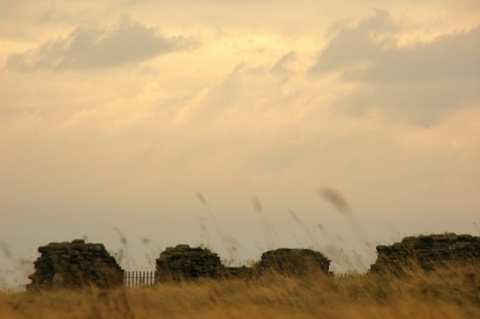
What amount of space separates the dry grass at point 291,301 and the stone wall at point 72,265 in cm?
552

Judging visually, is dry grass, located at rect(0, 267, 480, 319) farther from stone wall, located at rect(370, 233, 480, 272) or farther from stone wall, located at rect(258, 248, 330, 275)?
stone wall, located at rect(258, 248, 330, 275)

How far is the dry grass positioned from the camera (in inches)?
447

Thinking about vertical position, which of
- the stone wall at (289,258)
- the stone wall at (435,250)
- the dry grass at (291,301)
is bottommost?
the dry grass at (291,301)

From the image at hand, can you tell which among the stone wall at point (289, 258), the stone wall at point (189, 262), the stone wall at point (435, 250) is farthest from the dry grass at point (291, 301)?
the stone wall at point (189, 262)

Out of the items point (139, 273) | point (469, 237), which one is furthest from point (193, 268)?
point (469, 237)

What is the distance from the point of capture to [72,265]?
21.7 meters

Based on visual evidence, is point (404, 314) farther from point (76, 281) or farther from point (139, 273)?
point (139, 273)

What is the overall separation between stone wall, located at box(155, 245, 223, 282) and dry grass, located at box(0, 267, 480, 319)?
8191mm

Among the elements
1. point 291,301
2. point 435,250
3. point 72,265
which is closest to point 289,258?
point 435,250

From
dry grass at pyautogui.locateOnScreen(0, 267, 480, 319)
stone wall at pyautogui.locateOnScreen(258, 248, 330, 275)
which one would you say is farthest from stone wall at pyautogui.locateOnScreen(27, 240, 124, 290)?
dry grass at pyautogui.locateOnScreen(0, 267, 480, 319)

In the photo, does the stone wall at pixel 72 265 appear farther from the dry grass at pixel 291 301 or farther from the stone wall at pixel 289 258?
the dry grass at pixel 291 301

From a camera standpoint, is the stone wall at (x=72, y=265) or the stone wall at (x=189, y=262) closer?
the stone wall at (x=72, y=265)

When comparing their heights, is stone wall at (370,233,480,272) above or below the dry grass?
above

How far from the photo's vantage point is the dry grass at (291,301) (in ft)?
37.2
